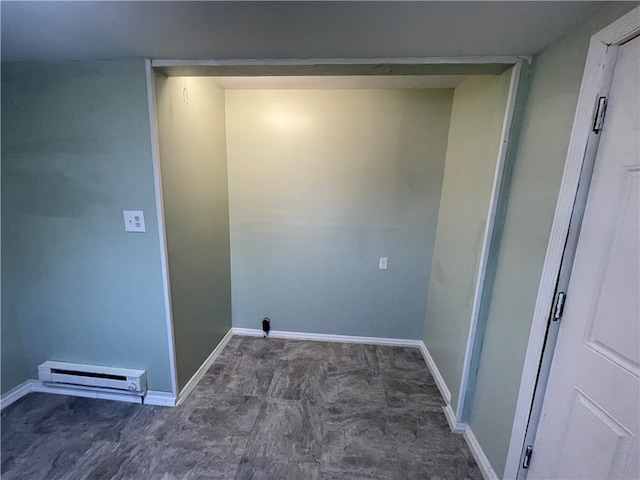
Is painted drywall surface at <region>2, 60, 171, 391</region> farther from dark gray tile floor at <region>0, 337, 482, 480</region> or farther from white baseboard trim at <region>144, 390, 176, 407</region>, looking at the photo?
dark gray tile floor at <region>0, 337, 482, 480</region>

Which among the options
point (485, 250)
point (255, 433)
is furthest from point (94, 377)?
point (485, 250)

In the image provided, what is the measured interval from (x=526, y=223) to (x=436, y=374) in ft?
4.82

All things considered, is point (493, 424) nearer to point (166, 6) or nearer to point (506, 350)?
point (506, 350)

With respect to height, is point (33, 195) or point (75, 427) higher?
point (33, 195)

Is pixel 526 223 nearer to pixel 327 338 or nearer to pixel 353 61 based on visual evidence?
pixel 353 61

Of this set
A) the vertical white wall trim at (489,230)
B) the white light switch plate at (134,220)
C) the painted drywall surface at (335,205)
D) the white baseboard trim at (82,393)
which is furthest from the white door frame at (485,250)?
the white baseboard trim at (82,393)

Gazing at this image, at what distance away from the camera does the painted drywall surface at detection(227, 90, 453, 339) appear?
2215 mm

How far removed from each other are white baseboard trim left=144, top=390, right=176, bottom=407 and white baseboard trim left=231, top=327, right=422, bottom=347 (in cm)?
93

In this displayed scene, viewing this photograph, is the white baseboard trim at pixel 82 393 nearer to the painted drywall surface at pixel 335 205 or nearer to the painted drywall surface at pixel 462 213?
the painted drywall surface at pixel 335 205

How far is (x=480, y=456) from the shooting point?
1450 millimetres

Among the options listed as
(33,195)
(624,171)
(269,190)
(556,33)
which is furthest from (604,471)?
→ (33,195)

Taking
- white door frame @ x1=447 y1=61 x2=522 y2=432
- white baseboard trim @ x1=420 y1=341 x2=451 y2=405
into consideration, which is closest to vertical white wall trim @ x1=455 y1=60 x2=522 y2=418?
white door frame @ x1=447 y1=61 x2=522 y2=432

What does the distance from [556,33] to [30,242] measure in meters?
2.96

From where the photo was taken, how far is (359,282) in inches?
98.5
